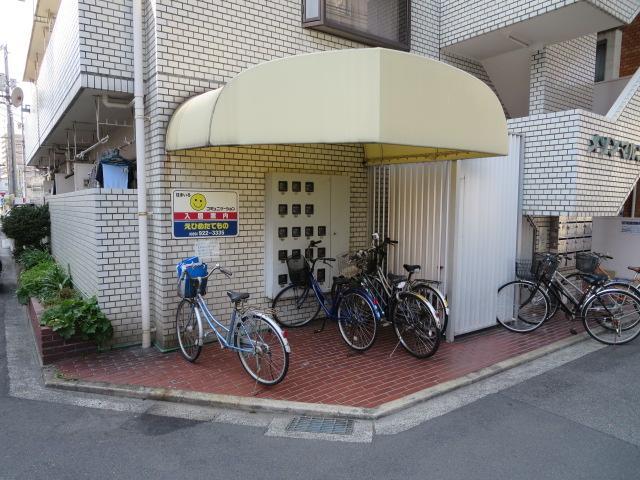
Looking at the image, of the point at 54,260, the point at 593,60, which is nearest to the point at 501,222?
the point at 593,60

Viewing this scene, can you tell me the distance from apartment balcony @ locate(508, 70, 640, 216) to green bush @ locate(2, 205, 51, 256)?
36.2 ft

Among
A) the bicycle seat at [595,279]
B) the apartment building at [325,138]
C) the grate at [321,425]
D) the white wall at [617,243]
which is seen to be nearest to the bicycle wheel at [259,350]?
the grate at [321,425]

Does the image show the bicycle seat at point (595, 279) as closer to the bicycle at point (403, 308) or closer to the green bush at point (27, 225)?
the bicycle at point (403, 308)

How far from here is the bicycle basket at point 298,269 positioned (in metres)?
6.45

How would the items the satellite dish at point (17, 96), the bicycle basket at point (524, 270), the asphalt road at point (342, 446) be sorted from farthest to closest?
the satellite dish at point (17, 96)
the bicycle basket at point (524, 270)
the asphalt road at point (342, 446)

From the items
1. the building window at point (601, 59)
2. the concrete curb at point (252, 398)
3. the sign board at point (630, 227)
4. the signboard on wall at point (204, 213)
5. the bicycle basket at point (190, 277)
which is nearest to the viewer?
the concrete curb at point (252, 398)

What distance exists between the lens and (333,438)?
390 centimetres

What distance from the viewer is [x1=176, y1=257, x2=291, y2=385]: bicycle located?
474 centimetres

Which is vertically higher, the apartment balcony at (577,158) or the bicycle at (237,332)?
the apartment balcony at (577,158)

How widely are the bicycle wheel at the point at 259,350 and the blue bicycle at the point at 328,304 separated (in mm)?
1265

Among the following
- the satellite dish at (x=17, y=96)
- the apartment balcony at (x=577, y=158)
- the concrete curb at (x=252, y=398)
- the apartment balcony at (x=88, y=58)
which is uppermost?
the satellite dish at (x=17, y=96)

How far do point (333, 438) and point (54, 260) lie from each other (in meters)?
8.77

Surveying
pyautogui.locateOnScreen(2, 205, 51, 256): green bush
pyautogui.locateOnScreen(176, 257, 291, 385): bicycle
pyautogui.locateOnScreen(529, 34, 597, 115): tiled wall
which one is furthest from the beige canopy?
pyautogui.locateOnScreen(2, 205, 51, 256): green bush

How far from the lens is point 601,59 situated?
1166 centimetres
